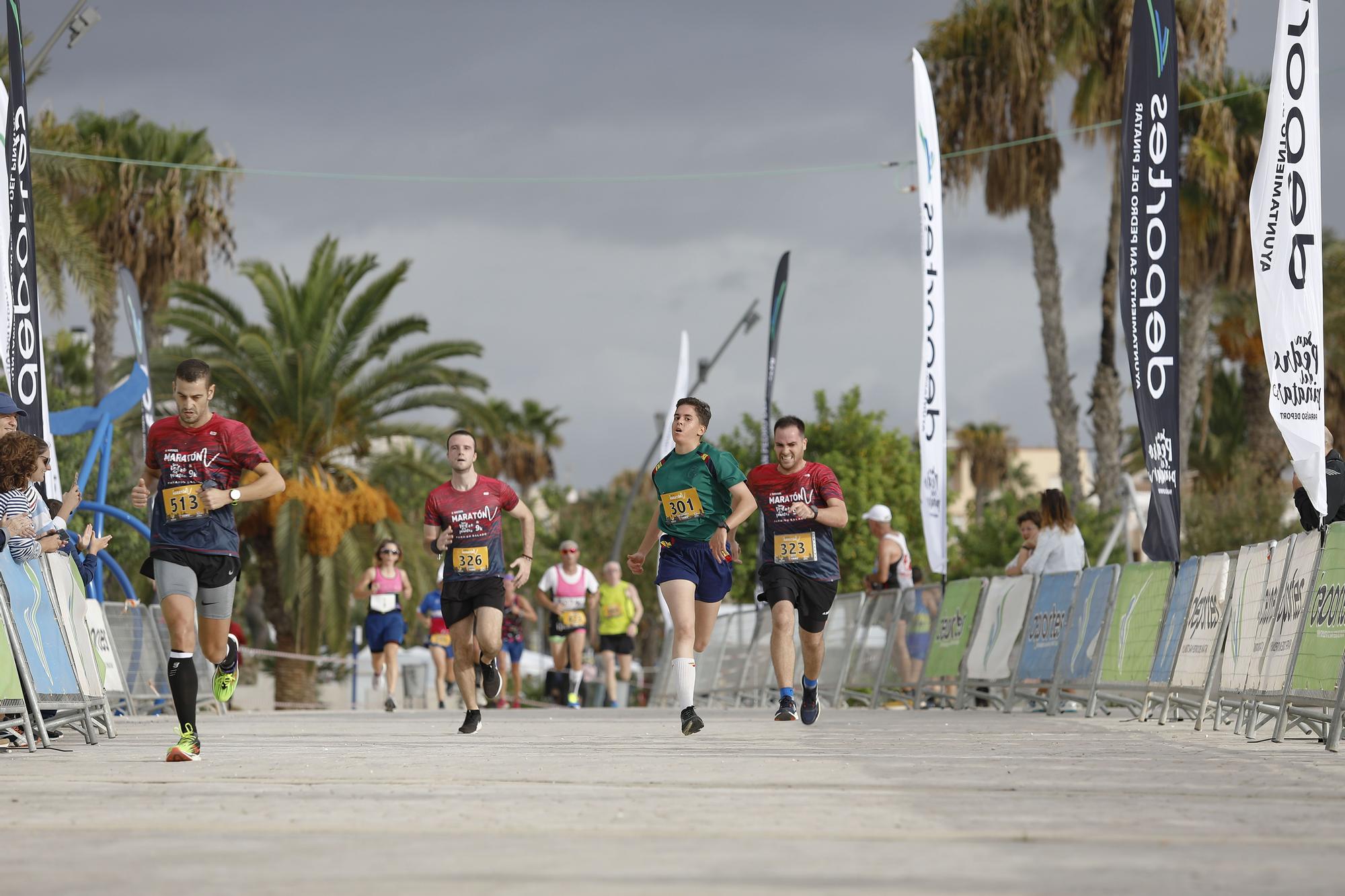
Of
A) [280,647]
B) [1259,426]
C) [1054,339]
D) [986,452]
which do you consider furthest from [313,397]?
[986,452]

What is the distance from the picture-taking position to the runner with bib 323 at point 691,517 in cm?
1094

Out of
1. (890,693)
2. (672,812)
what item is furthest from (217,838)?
(890,693)

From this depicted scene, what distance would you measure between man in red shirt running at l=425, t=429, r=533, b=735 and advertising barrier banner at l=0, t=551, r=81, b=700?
244 cm

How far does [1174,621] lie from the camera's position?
12.3 m

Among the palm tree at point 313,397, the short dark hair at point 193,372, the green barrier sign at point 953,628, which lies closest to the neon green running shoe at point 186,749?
the short dark hair at point 193,372

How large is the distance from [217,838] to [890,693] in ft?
43.5

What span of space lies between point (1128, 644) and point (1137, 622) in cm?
18

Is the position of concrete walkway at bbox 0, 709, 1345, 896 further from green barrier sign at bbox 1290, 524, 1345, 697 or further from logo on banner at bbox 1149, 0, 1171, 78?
logo on banner at bbox 1149, 0, 1171, 78

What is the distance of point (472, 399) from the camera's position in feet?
104

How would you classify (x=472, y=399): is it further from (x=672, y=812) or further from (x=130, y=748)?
(x=672, y=812)

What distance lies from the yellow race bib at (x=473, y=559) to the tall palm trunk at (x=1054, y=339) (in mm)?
21643

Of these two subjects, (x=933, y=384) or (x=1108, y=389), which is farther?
(x=1108, y=389)

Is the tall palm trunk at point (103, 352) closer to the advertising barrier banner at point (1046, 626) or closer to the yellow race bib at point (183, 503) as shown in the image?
the advertising barrier banner at point (1046, 626)

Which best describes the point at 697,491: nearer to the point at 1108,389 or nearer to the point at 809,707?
the point at 809,707
